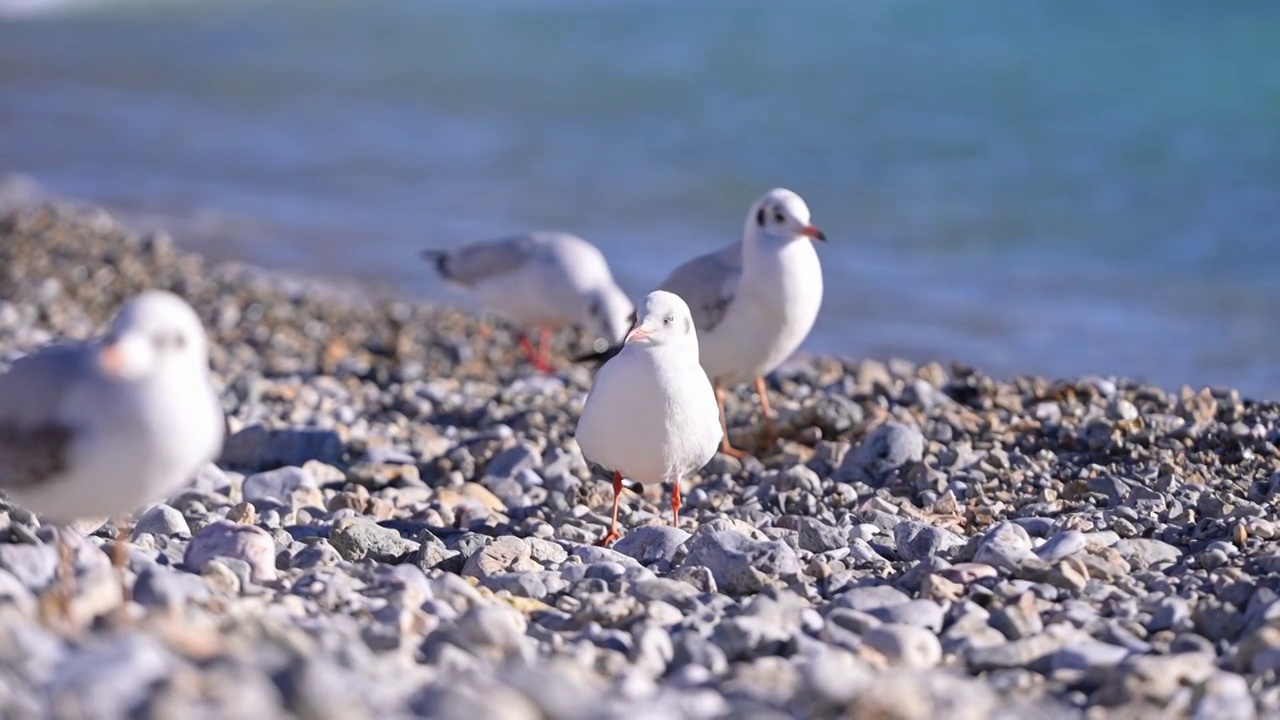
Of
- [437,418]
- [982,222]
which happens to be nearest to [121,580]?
[437,418]

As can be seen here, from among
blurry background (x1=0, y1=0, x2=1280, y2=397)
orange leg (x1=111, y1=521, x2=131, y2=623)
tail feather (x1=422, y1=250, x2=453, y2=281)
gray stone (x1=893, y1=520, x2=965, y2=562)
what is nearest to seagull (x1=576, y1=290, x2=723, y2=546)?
gray stone (x1=893, y1=520, x2=965, y2=562)

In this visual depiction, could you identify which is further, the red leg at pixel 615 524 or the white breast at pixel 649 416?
the red leg at pixel 615 524

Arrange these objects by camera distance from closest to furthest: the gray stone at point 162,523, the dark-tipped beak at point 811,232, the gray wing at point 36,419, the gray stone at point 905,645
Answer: the gray wing at point 36,419 < the gray stone at point 905,645 < the gray stone at point 162,523 < the dark-tipped beak at point 811,232

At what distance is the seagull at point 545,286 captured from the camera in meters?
9.01

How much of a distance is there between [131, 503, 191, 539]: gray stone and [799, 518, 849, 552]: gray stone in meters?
1.89

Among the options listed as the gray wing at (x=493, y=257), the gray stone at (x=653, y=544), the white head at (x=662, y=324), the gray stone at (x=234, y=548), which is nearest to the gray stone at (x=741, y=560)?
the gray stone at (x=653, y=544)

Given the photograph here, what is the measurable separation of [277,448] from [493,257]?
324cm

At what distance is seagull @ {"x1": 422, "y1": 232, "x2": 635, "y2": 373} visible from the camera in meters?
9.01

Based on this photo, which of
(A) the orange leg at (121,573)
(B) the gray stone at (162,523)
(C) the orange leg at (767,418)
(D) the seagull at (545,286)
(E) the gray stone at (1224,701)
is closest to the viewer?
(E) the gray stone at (1224,701)

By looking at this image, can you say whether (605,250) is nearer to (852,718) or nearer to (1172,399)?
(1172,399)

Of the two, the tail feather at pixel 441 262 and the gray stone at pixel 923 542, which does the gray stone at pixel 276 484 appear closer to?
the gray stone at pixel 923 542

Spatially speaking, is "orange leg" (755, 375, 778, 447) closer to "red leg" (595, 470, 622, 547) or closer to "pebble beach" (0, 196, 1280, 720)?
"pebble beach" (0, 196, 1280, 720)

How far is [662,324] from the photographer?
16.2ft

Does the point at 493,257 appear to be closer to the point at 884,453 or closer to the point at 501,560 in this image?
the point at 884,453
